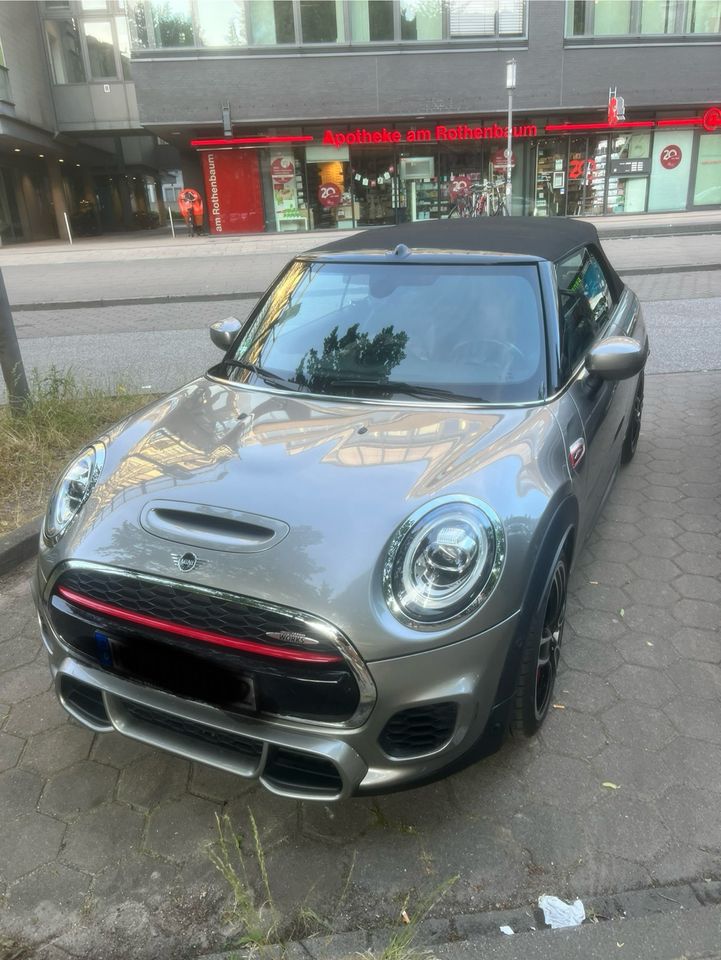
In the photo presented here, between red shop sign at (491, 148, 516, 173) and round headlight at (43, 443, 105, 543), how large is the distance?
2447 centimetres

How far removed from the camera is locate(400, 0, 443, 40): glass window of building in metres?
21.5

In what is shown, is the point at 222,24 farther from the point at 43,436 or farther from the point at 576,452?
the point at 576,452

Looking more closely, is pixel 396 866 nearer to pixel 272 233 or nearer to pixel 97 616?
pixel 97 616

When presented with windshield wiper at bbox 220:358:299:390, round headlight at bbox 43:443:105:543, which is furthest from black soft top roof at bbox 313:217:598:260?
round headlight at bbox 43:443:105:543

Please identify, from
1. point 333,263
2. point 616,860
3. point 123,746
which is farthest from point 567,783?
point 333,263

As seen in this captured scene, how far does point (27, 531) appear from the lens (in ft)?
12.8

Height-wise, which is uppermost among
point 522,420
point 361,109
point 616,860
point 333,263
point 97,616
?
point 361,109

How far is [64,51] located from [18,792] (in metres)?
34.0

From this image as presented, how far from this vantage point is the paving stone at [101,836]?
2123mm

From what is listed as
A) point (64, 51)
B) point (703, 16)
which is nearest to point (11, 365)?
point (703, 16)

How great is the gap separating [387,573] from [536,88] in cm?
2458

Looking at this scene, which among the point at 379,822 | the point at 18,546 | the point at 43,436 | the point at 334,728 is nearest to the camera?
the point at 334,728

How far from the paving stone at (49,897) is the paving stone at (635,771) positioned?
163cm

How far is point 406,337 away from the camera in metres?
2.95
